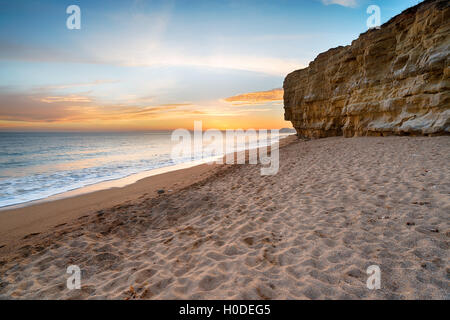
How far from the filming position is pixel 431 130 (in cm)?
1097

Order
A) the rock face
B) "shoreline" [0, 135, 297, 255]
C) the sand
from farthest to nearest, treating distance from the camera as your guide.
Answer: the rock face, "shoreline" [0, 135, 297, 255], the sand

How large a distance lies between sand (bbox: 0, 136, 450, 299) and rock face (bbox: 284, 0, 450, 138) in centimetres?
737

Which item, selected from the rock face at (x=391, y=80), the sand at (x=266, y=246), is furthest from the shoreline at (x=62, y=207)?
the rock face at (x=391, y=80)

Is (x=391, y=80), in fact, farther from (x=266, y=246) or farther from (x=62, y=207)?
(x=62, y=207)

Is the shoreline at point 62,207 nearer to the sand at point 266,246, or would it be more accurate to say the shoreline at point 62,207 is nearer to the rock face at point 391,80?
the sand at point 266,246

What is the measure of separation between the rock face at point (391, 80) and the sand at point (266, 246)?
737cm

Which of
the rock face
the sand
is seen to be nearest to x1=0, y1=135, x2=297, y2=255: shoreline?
the sand

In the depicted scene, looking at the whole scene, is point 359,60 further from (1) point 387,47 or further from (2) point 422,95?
(2) point 422,95

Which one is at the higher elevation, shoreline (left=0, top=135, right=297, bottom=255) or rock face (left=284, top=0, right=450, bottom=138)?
rock face (left=284, top=0, right=450, bottom=138)

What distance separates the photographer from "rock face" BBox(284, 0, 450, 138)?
35.8 ft

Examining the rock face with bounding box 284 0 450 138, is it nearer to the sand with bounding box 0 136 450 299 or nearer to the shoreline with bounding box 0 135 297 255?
the sand with bounding box 0 136 450 299

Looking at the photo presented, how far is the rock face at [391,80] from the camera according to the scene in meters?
10.9

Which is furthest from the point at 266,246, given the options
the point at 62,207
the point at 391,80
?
the point at 391,80
